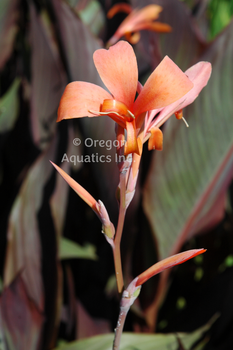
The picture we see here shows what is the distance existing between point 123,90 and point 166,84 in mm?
32

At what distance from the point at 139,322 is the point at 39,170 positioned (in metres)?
0.40

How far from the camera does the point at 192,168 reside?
63 centimetres

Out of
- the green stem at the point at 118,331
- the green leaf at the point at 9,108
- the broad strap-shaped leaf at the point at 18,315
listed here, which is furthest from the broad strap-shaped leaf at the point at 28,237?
the green stem at the point at 118,331

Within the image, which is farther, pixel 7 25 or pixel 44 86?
pixel 7 25

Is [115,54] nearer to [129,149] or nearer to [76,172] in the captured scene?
[129,149]

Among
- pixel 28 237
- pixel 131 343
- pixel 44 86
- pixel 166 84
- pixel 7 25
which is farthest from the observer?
pixel 7 25

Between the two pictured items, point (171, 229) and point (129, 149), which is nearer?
point (129, 149)

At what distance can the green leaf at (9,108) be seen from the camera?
0.76 m

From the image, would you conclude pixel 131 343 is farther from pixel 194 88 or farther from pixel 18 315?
pixel 194 88

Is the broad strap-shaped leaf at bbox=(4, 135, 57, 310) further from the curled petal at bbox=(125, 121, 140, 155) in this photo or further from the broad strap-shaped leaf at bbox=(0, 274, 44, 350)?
the curled petal at bbox=(125, 121, 140, 155)

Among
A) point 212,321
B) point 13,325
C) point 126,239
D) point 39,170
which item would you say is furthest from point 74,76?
point 212,321

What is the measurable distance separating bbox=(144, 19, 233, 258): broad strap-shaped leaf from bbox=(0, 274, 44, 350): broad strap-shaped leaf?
0.28 m

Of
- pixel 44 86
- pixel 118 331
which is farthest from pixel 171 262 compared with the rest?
pixel 44 86

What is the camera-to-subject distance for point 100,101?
0.73ft
